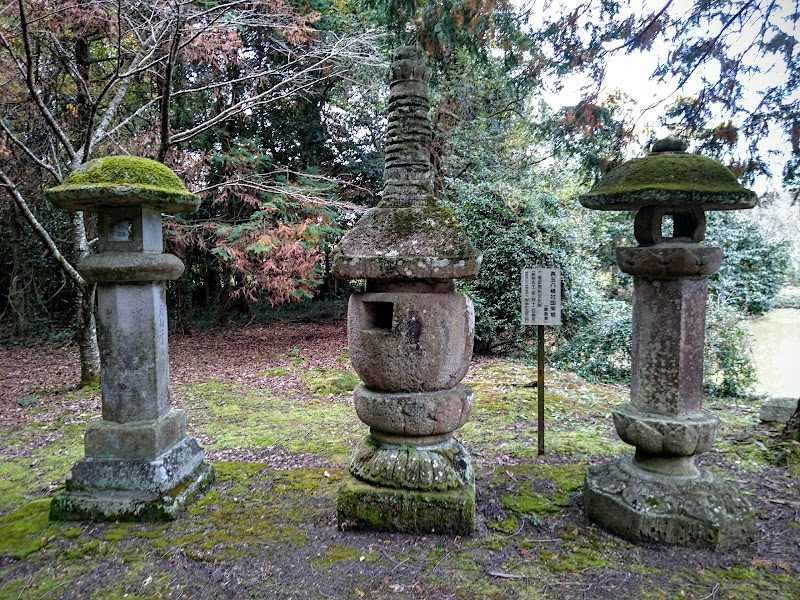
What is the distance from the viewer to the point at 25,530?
2.94 metres

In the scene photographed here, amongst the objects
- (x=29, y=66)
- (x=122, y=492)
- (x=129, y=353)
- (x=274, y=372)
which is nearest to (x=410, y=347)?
(x=129, y=353)

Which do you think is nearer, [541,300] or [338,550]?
[338,550]

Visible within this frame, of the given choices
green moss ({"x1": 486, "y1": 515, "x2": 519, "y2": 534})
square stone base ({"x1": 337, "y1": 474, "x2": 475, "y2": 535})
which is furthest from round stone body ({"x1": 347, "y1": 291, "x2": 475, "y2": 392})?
green moss ({"x1": 486, "y1": 515, "x2": 519, "y2": 534})

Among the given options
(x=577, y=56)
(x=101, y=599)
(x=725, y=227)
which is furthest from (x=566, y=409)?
(x=725, y=227)

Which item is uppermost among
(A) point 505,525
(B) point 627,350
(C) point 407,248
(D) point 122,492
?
(C) point 407,248

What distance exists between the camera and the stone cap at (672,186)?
272 cm

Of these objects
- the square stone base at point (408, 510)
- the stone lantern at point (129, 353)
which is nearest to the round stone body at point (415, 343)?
the square stone base at point (408, 510)

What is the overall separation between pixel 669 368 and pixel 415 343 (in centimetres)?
152

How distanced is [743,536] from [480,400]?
3678mm

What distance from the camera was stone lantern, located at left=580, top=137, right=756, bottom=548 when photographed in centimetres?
273

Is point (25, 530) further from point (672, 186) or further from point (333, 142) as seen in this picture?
point (333, 142)

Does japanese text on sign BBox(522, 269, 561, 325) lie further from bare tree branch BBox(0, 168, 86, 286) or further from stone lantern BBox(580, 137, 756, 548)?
bare tree branch BBox(0, 168, 86, 286)

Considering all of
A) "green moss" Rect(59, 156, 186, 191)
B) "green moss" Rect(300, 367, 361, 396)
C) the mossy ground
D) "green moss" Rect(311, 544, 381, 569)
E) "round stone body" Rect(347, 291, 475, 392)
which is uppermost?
"green moss" Rect(59, 156, 186, 191)

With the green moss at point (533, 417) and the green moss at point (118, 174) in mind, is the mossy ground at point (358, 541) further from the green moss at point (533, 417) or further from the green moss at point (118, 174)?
the green moss at point (118, 174)
